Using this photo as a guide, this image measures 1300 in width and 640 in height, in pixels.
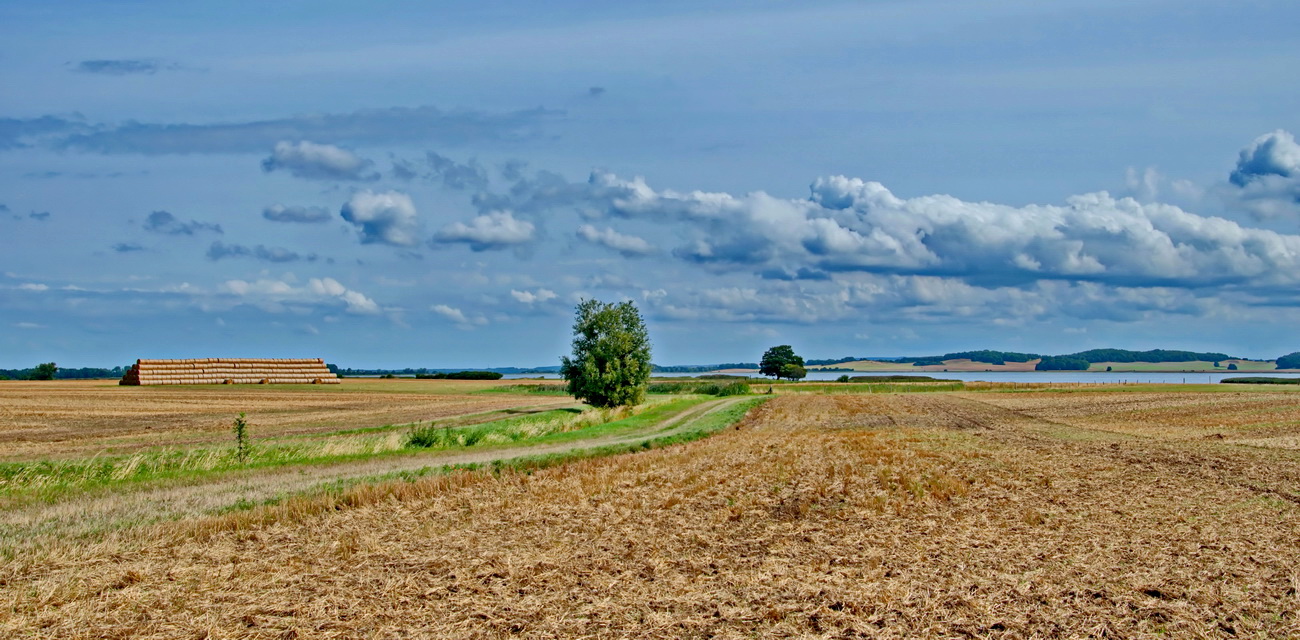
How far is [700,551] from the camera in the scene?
544 inches

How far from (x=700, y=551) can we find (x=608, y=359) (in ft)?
164

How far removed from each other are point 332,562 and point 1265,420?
1989 inches

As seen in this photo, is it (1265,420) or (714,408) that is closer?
(1265,420)

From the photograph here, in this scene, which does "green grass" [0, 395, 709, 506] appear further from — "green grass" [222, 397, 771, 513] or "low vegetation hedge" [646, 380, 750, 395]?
"low vegetation hedge" [646, 380, 750, 395]

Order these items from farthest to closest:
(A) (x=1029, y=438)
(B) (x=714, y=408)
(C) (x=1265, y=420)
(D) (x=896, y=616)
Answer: (B) (x=714, y=408), (C) (x=1265, y=420), (A) (x=1029, y=438), (D) (x=896, y=616)

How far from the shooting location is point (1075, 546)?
14039 mm

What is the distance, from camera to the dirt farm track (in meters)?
10.1

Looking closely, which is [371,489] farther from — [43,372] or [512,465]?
[43,372]

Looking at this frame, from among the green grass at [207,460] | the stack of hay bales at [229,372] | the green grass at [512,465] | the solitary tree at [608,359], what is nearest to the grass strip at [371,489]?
the green grass at [512,465]

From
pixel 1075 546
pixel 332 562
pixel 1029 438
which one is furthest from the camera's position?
pixel 1029 438

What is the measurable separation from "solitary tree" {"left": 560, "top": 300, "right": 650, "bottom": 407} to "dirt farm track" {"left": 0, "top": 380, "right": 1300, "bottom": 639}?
34022 mm

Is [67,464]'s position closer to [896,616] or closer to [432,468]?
[432,468]

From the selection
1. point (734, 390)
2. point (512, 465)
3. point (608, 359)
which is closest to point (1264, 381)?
point (734, 390)

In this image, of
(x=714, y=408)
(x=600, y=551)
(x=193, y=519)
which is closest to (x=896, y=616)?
(x=600, y=551)
